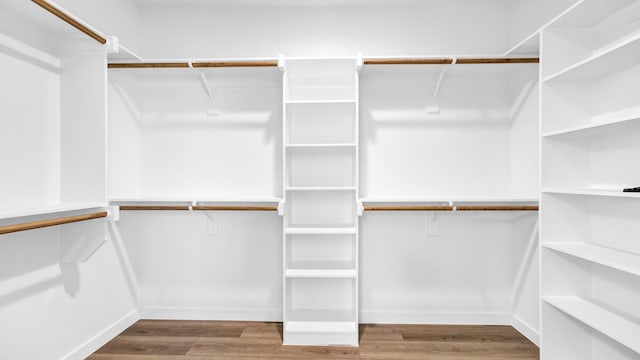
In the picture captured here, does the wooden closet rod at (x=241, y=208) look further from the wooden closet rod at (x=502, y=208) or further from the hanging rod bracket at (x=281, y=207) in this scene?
the wooden closet rod at (x=502, y=208)

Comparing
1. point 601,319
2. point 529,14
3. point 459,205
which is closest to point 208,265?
point 459,205

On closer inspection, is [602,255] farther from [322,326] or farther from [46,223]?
[46,223]

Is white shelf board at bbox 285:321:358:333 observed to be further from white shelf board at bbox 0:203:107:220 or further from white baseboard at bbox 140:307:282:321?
white shelf board at bbox 0:203:107:220

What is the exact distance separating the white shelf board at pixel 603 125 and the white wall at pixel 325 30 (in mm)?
1136

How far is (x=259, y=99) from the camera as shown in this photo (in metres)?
2.84

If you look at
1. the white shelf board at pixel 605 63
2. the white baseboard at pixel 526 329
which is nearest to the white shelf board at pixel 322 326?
the white baseboard at pixel 526 329

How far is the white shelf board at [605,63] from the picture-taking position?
1.47m

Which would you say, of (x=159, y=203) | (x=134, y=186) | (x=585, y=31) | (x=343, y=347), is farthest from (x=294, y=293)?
(x=585, y=31)

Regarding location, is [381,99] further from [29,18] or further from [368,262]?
[29,18]

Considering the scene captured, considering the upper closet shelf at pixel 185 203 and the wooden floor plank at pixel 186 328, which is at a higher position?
the upper closet shelf at pixel 185 203

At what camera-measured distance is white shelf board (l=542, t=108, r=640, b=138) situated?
143 centimetres

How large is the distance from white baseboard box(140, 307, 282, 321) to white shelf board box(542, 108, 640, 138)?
2.26 metres

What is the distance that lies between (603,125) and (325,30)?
1.97m

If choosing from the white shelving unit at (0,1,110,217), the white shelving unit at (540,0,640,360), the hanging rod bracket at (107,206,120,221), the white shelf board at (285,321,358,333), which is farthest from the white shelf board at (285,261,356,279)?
the white shelving unit at (0,1,110,217)
